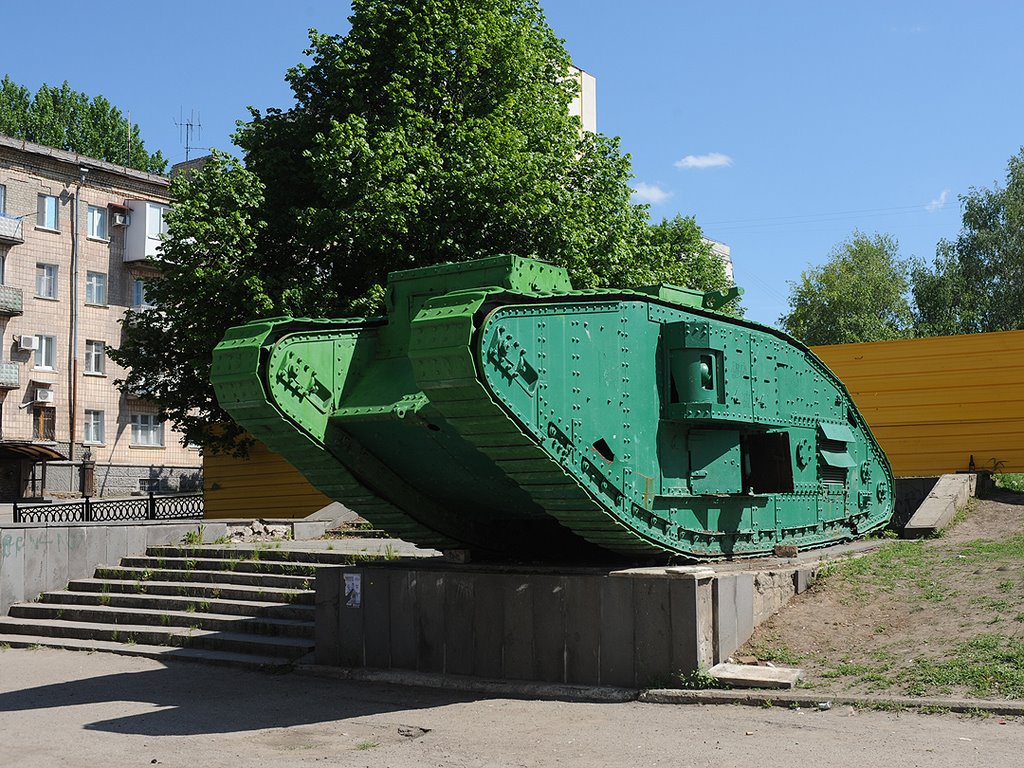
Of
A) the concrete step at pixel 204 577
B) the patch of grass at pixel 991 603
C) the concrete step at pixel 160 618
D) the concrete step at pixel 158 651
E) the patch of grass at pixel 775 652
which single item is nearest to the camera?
the patch of grass at pixel 775 652

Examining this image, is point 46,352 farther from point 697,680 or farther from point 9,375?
point 697,680

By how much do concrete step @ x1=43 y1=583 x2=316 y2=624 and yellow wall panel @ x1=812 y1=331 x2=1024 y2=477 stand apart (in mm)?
10759

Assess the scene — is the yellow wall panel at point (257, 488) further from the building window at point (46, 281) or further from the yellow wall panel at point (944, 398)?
the building window at point (46, 281)

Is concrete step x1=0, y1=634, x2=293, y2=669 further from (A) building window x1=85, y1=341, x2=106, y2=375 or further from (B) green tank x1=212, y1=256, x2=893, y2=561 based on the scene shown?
(A) building window x1=85, y1=341, x2=106, y2=375

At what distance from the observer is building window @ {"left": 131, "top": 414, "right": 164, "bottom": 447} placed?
4141 centimetres

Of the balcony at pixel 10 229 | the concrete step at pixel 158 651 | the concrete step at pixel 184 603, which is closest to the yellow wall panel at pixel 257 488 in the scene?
the concrete step at pixel 184 603

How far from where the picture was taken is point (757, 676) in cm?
927

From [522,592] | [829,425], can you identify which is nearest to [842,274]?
[829,425]

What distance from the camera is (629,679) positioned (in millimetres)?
9828

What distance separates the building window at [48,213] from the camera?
3866 cm

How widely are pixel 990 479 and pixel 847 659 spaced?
919 cm

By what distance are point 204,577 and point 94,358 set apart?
2678 centimetres

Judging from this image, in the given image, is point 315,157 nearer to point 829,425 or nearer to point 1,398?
point 829,425

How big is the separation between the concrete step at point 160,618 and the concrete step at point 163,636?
0.33ft
